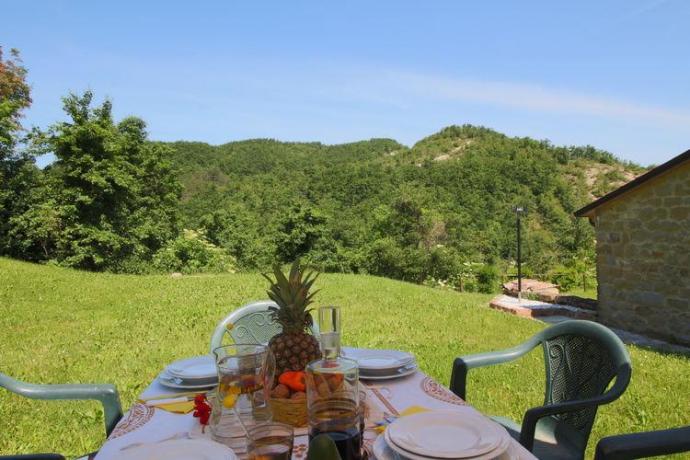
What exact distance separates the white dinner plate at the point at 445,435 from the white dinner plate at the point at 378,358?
19.7 inches

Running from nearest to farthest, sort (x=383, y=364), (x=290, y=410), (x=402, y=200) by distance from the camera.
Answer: (x=290, y=410)
(x=383, y=364)
(x=402, y=200)

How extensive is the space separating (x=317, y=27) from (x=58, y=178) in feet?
28.6

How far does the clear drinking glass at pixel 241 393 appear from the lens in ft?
3.29

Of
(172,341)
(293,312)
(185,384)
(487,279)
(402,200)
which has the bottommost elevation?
(487,279)

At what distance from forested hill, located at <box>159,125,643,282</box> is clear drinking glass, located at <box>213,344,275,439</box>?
1399 cm

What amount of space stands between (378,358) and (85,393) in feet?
3.30

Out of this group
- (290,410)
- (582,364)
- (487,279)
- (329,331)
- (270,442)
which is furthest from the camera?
(487,279)

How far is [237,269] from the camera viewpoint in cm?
1850

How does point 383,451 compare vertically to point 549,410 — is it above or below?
above

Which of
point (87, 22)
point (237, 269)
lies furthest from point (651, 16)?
point (237, 269)

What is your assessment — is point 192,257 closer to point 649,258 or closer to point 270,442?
point 649,258

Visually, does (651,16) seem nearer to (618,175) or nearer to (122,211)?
(122,211)

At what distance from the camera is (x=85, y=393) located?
5.46 feet

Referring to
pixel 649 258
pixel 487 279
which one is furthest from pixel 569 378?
pixel 487 279
